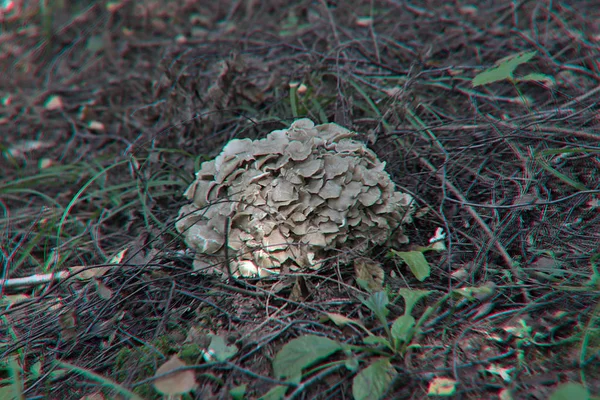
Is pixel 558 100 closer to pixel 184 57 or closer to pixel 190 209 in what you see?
pixel 190 209

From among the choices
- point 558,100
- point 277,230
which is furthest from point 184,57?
point 558,100

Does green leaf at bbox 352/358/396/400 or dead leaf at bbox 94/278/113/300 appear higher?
dead leaf at bbox 94/278/113/300

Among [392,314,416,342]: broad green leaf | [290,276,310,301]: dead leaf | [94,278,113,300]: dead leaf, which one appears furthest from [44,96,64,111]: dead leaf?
[392,314,416,342]: broad green leaf

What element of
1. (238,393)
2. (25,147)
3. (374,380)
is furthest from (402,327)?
(25,147)

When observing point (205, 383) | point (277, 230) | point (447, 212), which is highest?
point (277, 230)

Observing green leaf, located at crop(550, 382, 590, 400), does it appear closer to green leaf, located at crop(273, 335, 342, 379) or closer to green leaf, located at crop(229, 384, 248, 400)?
green leaf, located at crop(273, 335, 342, 379)

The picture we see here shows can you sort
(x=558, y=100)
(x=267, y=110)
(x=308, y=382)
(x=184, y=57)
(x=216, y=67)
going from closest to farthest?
(x=308, y=382)
(x=558, y=100)
(x=267, y=110)
(x=216, y=67)
(x=184, y=57)

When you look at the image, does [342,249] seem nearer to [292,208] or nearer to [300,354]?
[292,208]
